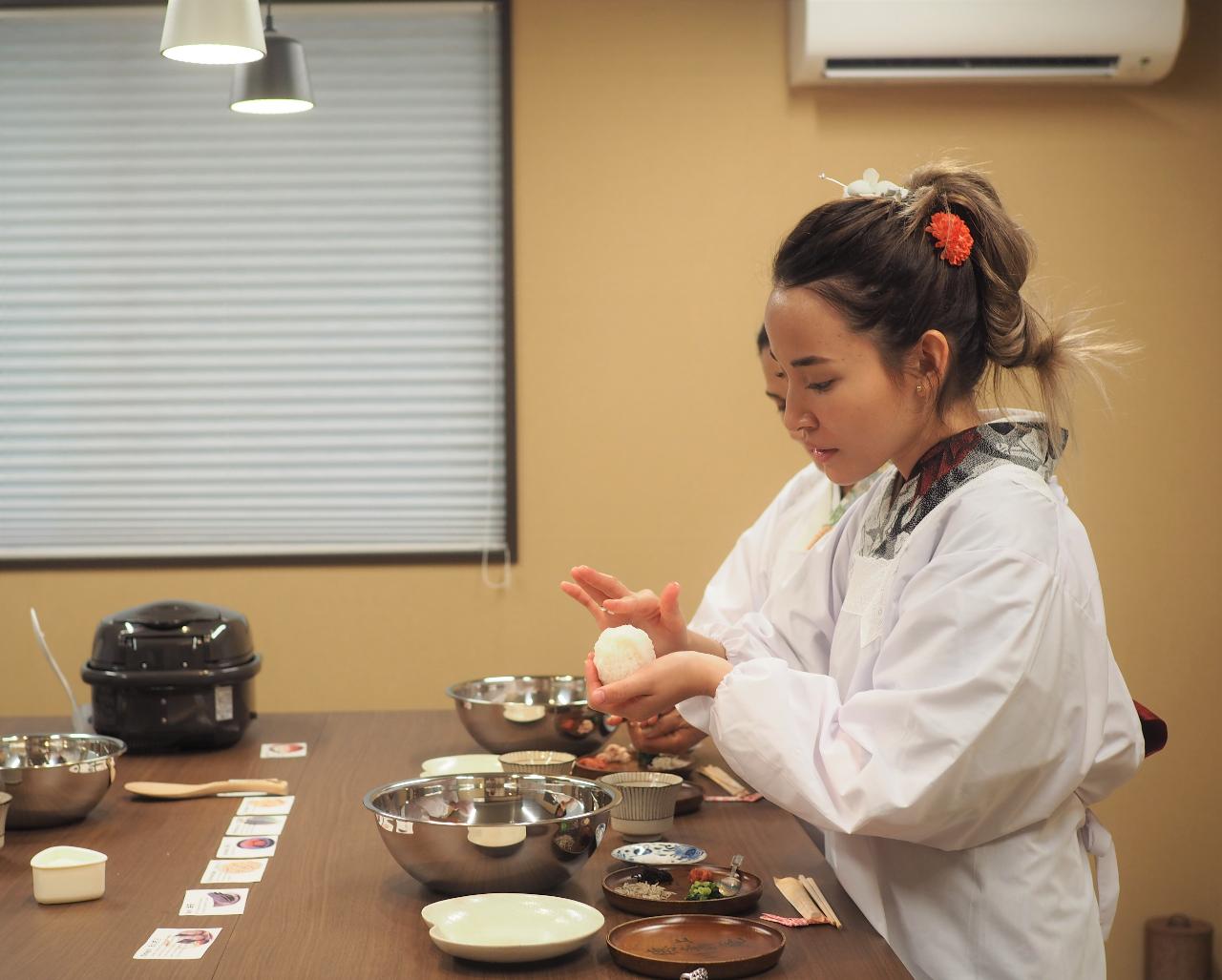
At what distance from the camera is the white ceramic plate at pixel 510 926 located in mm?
1332

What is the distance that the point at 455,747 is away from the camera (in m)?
2.36

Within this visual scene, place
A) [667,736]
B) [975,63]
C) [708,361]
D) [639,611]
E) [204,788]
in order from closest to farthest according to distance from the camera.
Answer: [639,611] < [204,788] < [667,736] < [975,63] < [708,361]

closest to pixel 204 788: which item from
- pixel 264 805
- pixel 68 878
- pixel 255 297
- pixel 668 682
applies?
pixel 264 805

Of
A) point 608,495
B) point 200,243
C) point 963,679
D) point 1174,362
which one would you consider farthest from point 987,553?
point 200,243

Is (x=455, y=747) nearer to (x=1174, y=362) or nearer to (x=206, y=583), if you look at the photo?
(x=206, y=583)

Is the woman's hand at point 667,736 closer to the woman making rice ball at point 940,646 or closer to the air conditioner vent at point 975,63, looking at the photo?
the woman making rice ball at point 940,646

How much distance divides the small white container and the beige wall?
7.45 feet

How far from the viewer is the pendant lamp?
275 centimetres

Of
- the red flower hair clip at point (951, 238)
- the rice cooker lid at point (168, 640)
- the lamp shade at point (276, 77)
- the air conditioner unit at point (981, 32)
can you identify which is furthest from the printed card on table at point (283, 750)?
the air conditioner unit at point (981, 32)

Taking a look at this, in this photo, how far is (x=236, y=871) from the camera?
1.68 metres

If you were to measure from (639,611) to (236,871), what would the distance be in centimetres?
62

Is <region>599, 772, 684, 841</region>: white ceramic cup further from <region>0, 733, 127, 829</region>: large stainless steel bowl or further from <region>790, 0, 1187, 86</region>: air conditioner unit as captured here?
<region>790, 0, 1187, 86</region>: air conditioner unit

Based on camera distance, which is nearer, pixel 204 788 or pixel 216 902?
pixel 216 902

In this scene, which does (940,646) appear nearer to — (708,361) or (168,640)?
(168,640)
